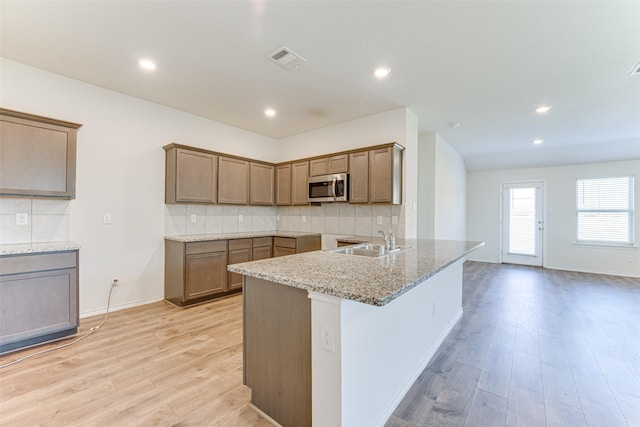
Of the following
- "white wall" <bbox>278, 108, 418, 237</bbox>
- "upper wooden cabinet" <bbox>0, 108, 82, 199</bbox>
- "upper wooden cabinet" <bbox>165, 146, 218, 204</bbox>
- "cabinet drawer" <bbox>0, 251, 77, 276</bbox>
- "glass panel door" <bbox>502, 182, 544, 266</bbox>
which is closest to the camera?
"cabinet drawer" <bbox>0, 251, 77, 276</bbox>

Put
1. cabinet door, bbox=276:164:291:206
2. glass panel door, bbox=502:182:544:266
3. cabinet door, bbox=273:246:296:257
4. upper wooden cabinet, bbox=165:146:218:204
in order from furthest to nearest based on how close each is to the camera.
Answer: glass panel door, bbox=502:182:544:266 → cabinet door, bbox=276:164:291:206 → cabinet door, bbox=273:246:296:257 → upper wooden cabinet, bbox=165:146:218:204

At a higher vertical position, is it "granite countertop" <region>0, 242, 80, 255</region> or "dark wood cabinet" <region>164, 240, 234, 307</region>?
"granite countertop" <region>0, 242, 80, 255</region>

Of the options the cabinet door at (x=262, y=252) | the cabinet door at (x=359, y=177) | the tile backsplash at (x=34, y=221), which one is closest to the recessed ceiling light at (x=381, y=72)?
the cabinet door at (x=359, y=177)

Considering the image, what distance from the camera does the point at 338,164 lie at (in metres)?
4.14

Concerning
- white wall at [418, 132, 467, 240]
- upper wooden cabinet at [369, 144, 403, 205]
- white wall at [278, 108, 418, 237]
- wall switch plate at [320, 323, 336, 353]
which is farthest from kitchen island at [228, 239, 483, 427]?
white wall at [418, 132, 467, 240]

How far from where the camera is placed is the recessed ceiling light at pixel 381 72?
106 inches

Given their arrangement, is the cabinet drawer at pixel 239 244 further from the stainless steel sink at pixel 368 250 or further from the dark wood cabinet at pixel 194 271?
the stainless steel sink at pixel 368 250

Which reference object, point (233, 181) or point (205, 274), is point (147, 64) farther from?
point (205, 274)

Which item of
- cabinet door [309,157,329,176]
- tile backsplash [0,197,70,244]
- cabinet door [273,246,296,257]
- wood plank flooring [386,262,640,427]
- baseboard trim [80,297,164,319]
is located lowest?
wood plank flooring [386,262,640,427]

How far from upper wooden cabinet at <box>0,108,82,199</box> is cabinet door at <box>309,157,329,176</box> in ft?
9.51

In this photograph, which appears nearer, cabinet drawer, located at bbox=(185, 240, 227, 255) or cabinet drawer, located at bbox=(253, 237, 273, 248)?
cabinet drawer, located at bbox=(185, 240, 227, 255)

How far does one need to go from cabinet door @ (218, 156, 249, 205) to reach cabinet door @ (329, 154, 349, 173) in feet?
4.57

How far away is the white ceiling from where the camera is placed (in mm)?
1933

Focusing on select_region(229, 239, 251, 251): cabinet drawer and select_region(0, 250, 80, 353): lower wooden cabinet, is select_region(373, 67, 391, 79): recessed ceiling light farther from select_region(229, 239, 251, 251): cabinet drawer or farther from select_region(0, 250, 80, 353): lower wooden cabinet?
select_region(0, 250, 80, 353): lower wooden cabinet
